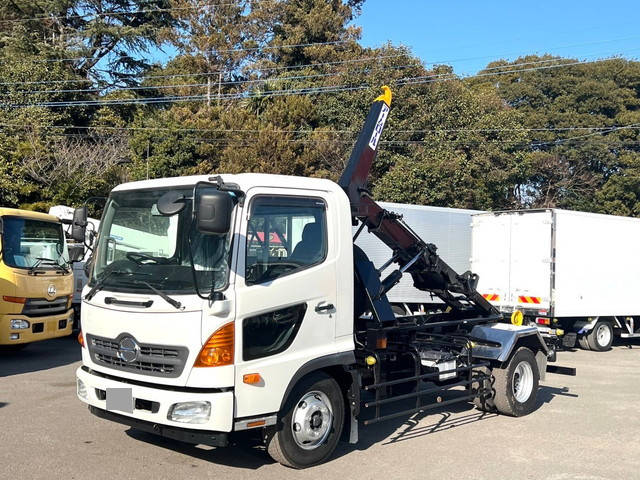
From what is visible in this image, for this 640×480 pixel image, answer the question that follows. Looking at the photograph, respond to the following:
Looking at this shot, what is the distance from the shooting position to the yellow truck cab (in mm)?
10164

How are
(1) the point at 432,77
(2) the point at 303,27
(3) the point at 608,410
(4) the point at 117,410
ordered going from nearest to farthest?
(4) the point at 117,410 → (3) the point at 608,410 → (1) the point at 432,77 → (2) the point at 303,27

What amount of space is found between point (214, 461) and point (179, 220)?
2283 mm

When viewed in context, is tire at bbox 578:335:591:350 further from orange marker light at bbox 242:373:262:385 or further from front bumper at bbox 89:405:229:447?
front bumper at bbox 89:405:229:447

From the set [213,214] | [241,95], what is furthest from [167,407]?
[241,95]

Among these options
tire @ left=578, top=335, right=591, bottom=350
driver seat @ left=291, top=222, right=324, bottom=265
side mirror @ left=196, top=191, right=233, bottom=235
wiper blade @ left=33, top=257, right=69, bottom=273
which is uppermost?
side mirror @ left=196, top=191, right=233, bottom=235

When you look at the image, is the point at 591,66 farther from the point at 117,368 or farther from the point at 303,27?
the point at 117,368

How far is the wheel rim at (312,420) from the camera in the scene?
5.61m

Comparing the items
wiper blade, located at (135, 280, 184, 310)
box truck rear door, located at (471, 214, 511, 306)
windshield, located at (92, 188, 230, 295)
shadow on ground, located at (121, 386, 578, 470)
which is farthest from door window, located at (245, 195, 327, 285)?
box truck rear door, located at (471, 214, 511, 306)

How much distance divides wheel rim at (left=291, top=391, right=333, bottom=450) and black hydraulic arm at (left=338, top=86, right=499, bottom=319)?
123cm

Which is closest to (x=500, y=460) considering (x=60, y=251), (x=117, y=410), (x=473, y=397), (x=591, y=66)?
(x=473, y=397)

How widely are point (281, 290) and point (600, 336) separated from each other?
12351 millimetres

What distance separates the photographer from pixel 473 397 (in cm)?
771

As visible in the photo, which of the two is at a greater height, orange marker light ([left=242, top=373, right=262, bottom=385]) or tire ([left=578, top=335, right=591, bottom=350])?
orange marker light ([left=242, top=373, right=262, bottom=385])

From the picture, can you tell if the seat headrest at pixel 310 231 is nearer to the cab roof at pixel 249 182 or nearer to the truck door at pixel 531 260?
the cab roof at pixel 249 182
